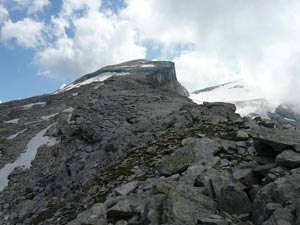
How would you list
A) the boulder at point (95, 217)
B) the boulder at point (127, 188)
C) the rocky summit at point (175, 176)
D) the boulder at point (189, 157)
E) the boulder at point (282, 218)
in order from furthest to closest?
the boulder at point (189, 157)
the boulder at point (127, 188)
the boulder at point (95, 217)
the rocky summit at point (175, 176)
the boulder at point (282, 218)

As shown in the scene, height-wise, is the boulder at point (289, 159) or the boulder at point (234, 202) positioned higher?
the boulder at point (289, 159)

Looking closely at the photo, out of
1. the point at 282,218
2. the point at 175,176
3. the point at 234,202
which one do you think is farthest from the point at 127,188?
the point at 282,218

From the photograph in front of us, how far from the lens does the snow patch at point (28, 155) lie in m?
58.0

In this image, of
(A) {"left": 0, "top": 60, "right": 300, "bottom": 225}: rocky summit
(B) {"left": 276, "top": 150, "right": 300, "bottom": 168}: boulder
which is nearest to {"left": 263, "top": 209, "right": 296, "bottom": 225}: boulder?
(A) {"left": 0, "top": 60, "right": 300, "bottom": 225}: rocky summit

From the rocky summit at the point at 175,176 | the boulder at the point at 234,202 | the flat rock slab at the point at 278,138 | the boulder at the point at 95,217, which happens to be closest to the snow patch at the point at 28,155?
the rocky summit at the point at 175,176

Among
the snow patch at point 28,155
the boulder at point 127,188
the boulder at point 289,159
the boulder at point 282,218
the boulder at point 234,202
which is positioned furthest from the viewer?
the snow patch at point 28,155

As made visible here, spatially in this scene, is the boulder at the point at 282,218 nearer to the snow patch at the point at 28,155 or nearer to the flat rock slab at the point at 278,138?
the flat rock slab at the point at 278,138

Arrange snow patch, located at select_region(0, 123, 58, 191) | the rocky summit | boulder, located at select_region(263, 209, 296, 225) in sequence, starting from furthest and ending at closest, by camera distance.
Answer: snow patch, located at select_region(0, 123, 58, 191) < the rocky summit < boulder, located at select_region(263, 209, 296, 225)

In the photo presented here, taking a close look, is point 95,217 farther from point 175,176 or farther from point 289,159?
point 289,159

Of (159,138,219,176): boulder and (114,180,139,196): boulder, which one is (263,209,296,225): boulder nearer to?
(159,138,219,176): boulder

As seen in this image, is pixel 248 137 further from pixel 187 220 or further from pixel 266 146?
pixel 187 220

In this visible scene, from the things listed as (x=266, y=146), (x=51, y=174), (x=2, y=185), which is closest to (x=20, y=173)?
(x=2, y=185)

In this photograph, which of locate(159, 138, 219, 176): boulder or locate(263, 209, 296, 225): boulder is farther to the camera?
locate(159, 138, 219, 176): boulder

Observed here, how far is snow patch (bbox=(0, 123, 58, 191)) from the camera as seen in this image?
2285 inches
